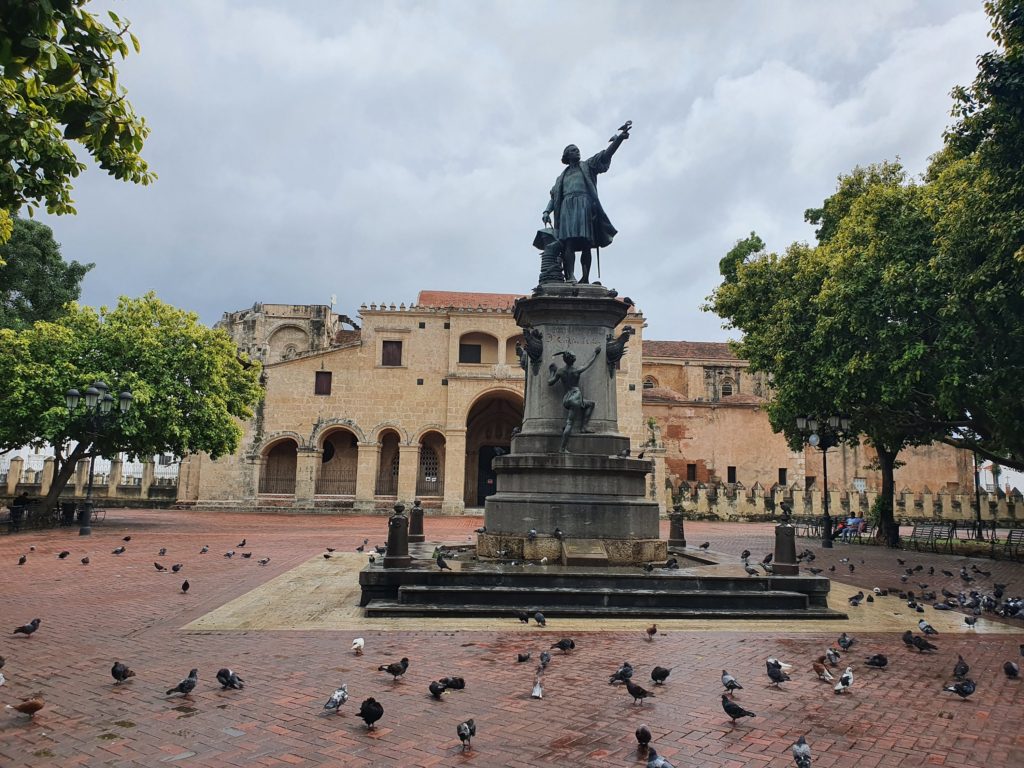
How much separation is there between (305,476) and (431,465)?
23.0ft

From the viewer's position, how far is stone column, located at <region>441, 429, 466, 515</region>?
36375mm

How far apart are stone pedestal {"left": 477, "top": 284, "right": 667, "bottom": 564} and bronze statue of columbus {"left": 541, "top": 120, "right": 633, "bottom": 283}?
87 centimetres

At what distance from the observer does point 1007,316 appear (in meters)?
12.0

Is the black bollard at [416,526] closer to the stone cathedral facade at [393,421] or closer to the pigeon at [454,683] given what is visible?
the pigeon at [454,683]

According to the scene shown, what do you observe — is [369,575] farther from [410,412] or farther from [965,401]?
[410,412]

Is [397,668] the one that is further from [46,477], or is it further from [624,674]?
[46,477]

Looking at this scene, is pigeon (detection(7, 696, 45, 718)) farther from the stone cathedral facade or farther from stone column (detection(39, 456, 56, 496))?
stone column (detection(39, 456, 56, 496))

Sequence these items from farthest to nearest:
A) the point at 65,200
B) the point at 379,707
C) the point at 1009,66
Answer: the point at 1009,66 → the point at 65,200 → the point at 379,707

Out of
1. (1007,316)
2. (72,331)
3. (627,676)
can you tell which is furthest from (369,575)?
(72,331)

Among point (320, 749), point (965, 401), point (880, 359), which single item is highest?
point (880, 359)

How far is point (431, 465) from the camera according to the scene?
3975 centimetres

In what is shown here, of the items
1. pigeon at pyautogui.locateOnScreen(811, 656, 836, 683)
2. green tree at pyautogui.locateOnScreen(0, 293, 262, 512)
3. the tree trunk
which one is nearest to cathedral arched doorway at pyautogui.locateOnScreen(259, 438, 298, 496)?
green tree at pyautogui.locateOnScreen(0, 293, 262, 512)

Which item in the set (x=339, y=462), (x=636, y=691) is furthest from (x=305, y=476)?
(x=636, y=691)

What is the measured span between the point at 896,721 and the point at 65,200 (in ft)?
28.2
